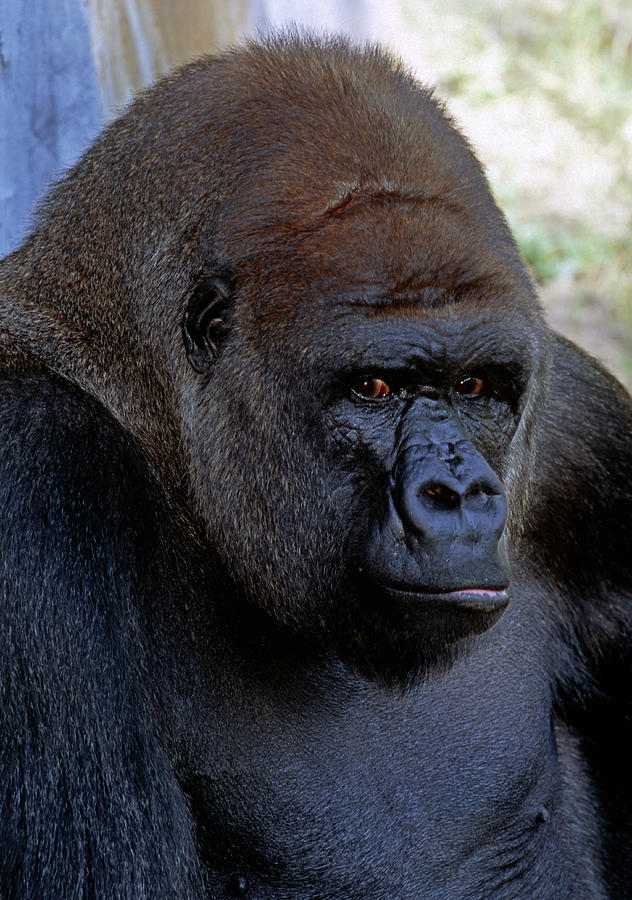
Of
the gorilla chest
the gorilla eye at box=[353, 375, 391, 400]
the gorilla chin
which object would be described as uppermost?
the gorilla eye at box=[353, 375, 391, 400]

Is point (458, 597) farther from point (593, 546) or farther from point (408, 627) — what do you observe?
point (593, 546)

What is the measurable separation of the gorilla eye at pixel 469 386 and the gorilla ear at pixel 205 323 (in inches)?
23.9

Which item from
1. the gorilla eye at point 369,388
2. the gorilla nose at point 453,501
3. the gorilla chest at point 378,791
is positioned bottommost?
the gorilla chest at point 378,791

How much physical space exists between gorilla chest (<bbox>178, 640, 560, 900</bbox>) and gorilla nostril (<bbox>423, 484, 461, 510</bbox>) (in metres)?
0.77

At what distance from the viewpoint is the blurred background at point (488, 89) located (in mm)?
4395

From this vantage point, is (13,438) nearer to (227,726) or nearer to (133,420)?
(133,420)

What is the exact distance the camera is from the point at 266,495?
3115mm

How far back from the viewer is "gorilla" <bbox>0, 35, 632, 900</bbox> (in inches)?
111

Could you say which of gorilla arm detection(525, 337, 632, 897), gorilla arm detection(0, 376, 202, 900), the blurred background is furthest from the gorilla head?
the blurred background

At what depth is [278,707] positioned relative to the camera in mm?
3287

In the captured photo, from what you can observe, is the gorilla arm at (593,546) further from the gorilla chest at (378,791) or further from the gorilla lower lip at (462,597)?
the gorilla lower lip at (462,597)

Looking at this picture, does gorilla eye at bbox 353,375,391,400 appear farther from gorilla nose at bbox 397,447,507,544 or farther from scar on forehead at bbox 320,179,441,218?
scar on forehead at bbox 320,179,441,218

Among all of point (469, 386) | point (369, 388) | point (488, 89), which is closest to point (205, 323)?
point (369, 388)

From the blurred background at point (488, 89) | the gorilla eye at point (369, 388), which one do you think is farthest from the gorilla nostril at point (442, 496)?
the blurred background at point (488, 89)
